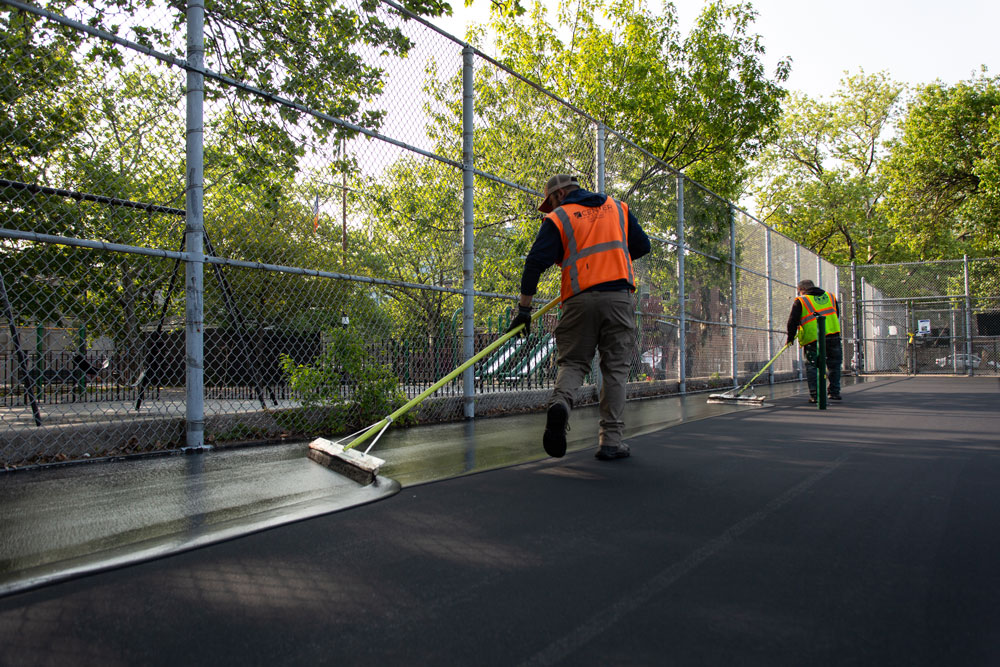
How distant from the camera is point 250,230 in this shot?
5.45 m

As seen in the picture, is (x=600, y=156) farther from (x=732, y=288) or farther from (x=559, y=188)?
(x=732, y=288)

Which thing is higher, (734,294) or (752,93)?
(752,93)

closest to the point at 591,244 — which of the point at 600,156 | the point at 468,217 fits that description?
the point at 468,217

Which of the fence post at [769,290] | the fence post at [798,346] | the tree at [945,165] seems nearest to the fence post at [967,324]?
the tree at [945,165]

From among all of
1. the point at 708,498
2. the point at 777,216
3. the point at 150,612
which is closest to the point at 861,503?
the point at 708,498

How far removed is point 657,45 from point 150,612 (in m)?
18.8

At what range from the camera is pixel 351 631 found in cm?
179

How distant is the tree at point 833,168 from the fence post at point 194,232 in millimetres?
39868

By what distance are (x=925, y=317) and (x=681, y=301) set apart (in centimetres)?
1871

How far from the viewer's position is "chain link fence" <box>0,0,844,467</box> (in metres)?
4.46

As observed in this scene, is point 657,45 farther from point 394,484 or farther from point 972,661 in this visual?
point 972,661

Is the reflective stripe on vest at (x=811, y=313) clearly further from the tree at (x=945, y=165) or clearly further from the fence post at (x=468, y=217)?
the tree at (x=945, y=165)

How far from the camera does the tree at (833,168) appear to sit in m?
39.9

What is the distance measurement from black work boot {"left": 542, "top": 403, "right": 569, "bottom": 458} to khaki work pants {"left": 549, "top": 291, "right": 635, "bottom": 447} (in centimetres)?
45
